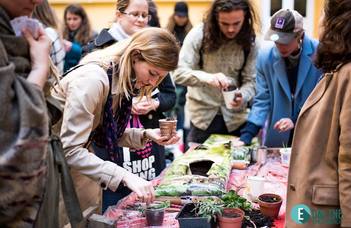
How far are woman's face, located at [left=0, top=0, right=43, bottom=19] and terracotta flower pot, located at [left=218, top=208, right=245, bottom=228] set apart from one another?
3.21 feet

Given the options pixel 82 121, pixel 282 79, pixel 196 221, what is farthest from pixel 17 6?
pixel 282 79

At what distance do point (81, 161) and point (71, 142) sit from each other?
0.08m

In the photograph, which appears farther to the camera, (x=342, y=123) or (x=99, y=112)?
(x=99, y=112)

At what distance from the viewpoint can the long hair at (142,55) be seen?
6.32 feet

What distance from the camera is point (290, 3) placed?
6301 mm

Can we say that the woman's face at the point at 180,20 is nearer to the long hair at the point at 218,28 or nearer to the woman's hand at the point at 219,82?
the long hair at the point at 218,28

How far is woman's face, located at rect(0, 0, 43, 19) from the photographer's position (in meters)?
1.23

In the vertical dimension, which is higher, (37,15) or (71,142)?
(37,15)

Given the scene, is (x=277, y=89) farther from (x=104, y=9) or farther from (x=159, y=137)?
(x=104, y=9)

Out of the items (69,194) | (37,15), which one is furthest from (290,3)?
(69,194)

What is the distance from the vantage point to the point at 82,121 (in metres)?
1.75

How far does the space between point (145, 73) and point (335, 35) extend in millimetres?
776

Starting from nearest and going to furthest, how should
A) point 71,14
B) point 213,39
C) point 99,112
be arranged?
point 99,112 < point 213,39 < point 71,14

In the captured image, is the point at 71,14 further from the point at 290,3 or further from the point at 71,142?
the point at 71,142
